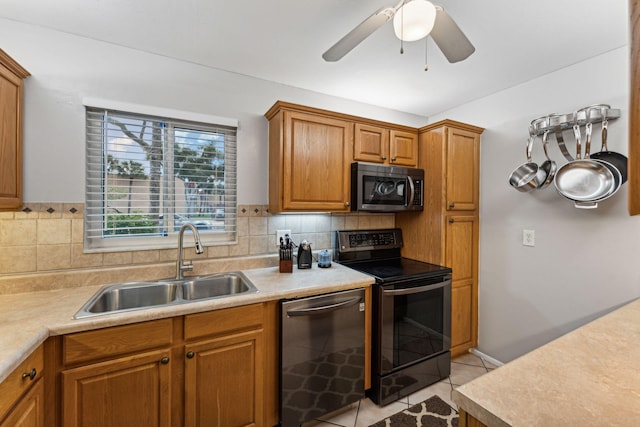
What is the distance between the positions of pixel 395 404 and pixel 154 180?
2.31 metres

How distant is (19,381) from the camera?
3.23 feet

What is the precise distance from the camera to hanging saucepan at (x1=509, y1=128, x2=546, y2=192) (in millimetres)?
2064

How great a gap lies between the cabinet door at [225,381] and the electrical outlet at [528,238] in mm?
2150

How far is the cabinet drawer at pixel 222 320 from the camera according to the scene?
4.61ft

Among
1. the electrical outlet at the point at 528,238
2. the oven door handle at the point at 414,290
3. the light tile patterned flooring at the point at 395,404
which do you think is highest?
the electrical outlet at the point at 528,238

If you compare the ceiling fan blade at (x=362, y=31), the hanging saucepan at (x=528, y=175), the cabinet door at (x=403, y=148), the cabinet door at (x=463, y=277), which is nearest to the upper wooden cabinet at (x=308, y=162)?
the cabinet door at (x=403, y=148)

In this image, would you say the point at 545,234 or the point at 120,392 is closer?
the point at 120,392

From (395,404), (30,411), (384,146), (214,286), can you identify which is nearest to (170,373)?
(30,411)

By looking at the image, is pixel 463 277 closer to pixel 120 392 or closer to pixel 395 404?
pixel 395 404

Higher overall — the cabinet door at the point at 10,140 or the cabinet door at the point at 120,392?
the cabinet door at the point at 10,140

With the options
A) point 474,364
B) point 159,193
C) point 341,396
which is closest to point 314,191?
point 159,193

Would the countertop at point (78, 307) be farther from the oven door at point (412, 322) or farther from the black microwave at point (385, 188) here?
the black microwave at point (385, 188)

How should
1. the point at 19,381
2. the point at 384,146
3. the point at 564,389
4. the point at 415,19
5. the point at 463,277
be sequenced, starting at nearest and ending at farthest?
1. the point at 564,389
2. the point at 19,381
3. the point at 415,19
4. the point at 384,146
5. the point at 463,277

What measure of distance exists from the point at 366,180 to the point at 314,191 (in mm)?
444
